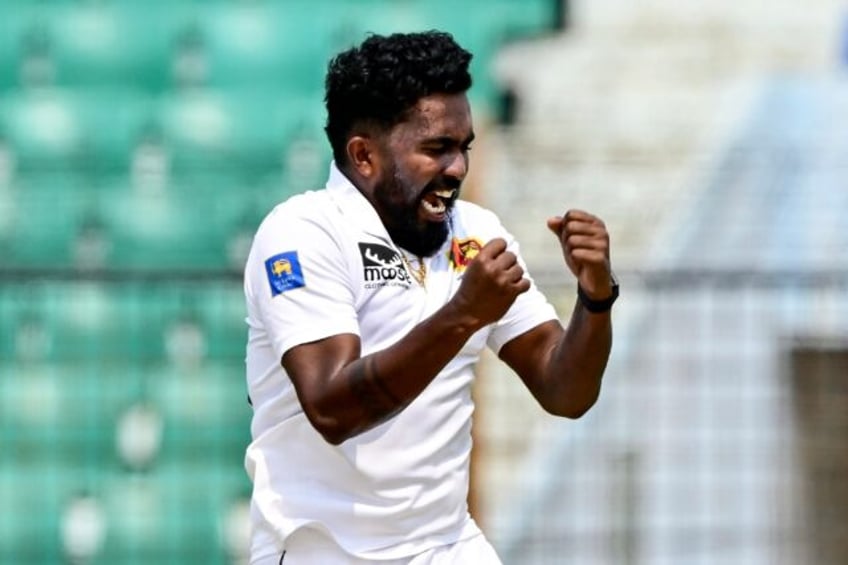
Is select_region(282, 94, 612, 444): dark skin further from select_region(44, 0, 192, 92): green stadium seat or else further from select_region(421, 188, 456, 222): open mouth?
select_region(44, 0, 192, 92): green stadium seat

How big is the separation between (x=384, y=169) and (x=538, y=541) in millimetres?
4545

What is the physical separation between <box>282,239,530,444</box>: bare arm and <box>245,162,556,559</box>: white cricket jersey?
78 millimetres

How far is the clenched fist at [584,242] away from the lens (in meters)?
3.67

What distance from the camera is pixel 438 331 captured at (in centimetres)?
350

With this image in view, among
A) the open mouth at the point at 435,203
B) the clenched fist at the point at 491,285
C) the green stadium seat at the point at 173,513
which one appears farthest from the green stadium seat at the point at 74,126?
the clenched fist at the point at 491,285

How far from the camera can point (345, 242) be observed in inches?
150

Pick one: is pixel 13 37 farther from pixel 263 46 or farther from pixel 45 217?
pixel 45 217

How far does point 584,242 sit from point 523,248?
17.8 feet

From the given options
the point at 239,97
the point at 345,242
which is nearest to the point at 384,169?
the point at 345,242

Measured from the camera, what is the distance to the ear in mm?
3887

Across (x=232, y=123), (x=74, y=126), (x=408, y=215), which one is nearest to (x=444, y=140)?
(x=408, y=215)

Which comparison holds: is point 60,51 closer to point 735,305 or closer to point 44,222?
point 44,222

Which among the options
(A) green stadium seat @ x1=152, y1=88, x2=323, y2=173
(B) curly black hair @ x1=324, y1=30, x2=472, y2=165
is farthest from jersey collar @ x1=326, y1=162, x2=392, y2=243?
(A) green stadium seat @ x1=152, y1=88, x2=323, y2=173

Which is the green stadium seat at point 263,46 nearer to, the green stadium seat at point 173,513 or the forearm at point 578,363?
the green stadium seat at point 173,513
